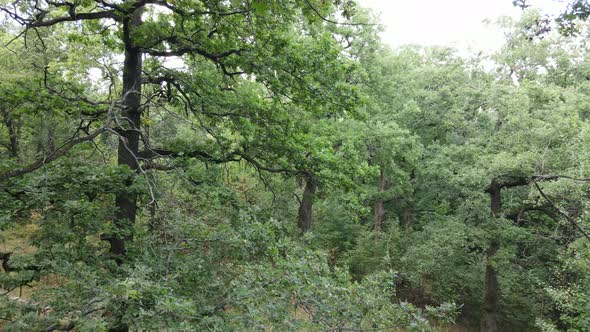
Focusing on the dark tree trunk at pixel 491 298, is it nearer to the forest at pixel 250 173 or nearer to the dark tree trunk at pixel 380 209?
the forest at pixel 250 173

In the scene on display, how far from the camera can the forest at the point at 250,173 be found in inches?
136

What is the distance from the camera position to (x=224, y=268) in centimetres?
443

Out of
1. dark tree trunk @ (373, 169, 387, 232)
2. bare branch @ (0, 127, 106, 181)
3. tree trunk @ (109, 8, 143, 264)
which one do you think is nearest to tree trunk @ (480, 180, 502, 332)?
dark tree trunk @ (373, 169, 387, 232)

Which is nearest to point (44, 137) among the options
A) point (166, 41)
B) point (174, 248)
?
point (166, 41)

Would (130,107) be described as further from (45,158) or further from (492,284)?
(492,284)

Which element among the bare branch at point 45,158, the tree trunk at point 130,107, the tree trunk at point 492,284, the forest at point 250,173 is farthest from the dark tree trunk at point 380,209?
the bare branch at point 45,158

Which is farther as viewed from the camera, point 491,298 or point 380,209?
point 380,209

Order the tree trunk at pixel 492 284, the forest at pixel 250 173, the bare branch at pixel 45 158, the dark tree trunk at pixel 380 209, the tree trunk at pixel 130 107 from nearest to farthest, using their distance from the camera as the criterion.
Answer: the bare branch at pixel 45 158
the forest at pixel 250 173
the tree trunk at pixel 130 107
the tree trunk at pixel 492 284
the dark tree trunk at pixel 380 209

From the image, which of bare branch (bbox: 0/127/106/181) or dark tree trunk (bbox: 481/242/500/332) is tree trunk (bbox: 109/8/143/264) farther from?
dark tree trunk (bbox: 481/242/500/332)

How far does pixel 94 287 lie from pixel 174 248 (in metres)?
0.87

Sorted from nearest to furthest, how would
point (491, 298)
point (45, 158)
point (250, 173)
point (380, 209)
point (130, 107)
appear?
point (45, 158) → point (130, 107) → point (250, 173) → point (491, 298) → point (380, 209)

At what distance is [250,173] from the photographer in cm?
841

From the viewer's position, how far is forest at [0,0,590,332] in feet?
11.3

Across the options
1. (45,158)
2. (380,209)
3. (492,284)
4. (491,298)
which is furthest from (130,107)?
(380,209)
